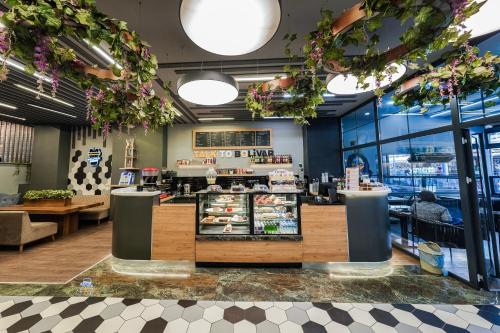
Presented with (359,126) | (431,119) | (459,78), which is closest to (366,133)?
(359,126)

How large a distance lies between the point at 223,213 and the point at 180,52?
2.84 meters

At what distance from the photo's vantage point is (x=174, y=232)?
3426mm

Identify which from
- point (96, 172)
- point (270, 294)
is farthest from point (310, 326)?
point (96, 172)

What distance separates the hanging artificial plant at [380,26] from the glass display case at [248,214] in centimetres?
220

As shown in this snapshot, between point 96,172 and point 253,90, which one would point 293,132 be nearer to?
point 253,90

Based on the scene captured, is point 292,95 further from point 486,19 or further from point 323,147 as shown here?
point 323,147

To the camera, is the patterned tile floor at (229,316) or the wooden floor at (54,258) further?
the wooden floor at (54,258)

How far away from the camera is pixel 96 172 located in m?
7.80

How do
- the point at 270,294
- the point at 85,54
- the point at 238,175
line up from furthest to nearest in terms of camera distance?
1. the point at 238,175
2. the point at 85,54
3. the point at 270,294

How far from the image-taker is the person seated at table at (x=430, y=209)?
3592 mm

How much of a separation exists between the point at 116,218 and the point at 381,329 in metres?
4.13

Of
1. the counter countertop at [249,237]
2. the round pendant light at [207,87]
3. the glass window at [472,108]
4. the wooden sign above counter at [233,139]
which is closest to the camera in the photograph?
the round pendant light at [207,87]

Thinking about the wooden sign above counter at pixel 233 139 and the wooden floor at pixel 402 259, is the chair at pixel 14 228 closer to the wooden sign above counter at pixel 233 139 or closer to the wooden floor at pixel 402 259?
the wooden sign above counter at pixel 233 139

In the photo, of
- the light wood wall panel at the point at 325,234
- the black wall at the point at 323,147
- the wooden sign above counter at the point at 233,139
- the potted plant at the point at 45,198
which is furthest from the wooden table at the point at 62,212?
the black wall at the point at 323,147
